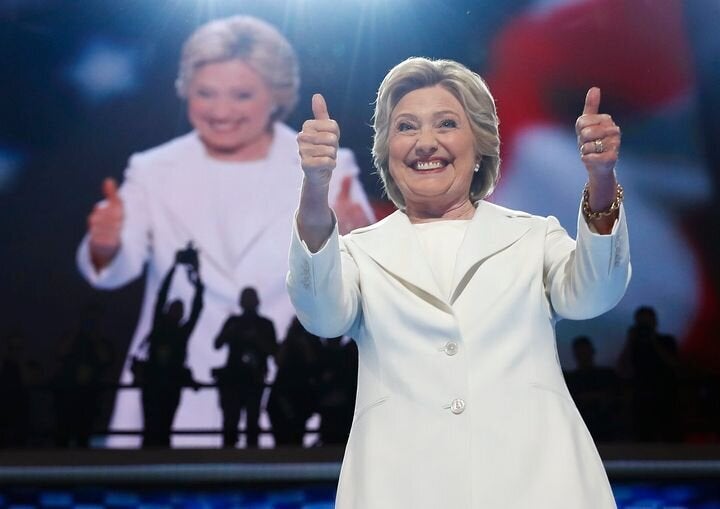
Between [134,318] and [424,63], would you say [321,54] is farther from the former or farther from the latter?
[424,63]

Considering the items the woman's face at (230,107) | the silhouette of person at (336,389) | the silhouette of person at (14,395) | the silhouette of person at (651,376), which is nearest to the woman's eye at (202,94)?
the woman's face at (230,107)

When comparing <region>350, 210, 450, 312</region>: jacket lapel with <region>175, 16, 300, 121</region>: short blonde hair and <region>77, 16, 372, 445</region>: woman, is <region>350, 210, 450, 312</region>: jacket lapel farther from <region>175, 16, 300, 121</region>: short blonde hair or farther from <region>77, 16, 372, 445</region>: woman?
<region>175, 16, 300, 121</region>: short blonde hair

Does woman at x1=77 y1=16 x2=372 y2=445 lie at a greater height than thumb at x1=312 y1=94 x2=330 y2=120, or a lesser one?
greater

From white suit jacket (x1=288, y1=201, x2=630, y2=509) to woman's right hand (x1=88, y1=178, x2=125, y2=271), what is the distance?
2.69 meters

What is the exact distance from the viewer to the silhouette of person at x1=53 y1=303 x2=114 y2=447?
3781mm

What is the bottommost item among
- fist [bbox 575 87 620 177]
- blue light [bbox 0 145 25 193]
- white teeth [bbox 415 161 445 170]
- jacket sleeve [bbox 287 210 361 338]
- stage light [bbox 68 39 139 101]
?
jacket sleeve [bbox 287 210 361 338]

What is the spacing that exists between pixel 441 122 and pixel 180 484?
1.43 metres

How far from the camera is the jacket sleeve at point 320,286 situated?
123cm

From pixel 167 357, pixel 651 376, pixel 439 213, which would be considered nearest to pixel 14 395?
pixel 167 357

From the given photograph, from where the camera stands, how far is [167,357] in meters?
3.74

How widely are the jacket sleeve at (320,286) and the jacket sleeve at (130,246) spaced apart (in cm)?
267

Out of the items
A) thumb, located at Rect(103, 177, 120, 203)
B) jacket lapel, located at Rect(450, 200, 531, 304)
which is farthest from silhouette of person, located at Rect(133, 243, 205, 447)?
jacket lapel, located at Rect(450, 200, 531, 304)

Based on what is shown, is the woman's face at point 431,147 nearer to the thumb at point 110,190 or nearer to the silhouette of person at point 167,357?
the silhouette of person at point 167,357

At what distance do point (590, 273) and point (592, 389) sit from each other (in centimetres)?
267
